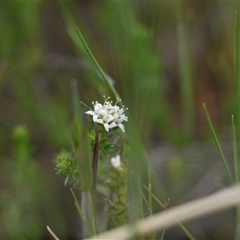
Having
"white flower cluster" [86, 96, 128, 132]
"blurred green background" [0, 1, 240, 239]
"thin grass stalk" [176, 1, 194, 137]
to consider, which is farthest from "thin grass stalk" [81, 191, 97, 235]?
"thin grass stalk" [176, 1, 194, 137]

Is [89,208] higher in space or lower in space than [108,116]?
lower

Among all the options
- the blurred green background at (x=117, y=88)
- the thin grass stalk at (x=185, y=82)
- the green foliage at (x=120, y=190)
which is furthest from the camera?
the thin grass stalk at (x=185, y=82)

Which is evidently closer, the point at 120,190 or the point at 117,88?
the point at 120,190

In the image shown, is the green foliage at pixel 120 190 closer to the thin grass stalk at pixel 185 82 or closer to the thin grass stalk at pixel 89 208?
the thin grass stalk at pixel 89 208

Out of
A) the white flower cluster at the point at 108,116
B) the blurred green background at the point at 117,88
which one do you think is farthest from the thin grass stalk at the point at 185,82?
the white flower cluster at the point at 108,116

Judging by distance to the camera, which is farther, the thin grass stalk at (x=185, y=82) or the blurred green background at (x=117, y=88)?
the thin grass stalk at (x=185, y=82)

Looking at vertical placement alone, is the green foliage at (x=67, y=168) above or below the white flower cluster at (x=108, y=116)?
below

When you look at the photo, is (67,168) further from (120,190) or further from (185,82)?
(185,82)

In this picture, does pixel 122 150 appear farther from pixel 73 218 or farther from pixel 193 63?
pixel 193 63

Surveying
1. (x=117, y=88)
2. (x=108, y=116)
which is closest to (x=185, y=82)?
(x=117, y=88)
